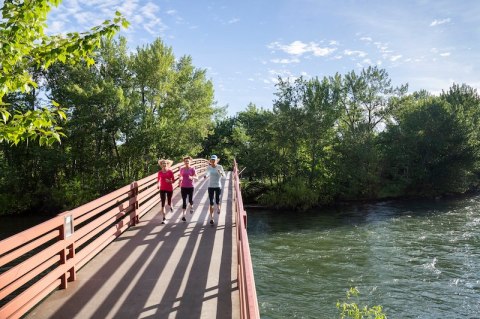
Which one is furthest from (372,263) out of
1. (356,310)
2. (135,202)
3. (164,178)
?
(135,202)

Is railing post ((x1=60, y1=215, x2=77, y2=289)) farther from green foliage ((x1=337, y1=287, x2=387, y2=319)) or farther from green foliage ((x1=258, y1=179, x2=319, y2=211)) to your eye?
green foliage ((x1=258, y1=179, x2=319, y2=211))

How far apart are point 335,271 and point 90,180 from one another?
102 feet

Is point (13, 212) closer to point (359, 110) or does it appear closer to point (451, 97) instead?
point (359, 110)

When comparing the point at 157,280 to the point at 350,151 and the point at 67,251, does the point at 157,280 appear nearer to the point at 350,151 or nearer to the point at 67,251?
the point at 67,251

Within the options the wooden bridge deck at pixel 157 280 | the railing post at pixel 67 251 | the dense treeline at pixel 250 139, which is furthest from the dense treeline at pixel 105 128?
the railing post at pixel 67 251

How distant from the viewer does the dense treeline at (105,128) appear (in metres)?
38.5

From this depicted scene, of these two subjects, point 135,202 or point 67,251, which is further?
point 135,202

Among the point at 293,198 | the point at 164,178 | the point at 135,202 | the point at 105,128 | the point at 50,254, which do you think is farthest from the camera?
the point at 293,198

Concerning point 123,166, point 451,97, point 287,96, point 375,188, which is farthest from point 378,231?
point 451,97

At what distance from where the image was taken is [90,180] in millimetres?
42469

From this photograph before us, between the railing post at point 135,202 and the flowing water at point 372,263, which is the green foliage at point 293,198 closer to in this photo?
the flowing water at point 372,263

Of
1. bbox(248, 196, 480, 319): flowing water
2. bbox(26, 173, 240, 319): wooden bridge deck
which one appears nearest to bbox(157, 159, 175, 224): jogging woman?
bbox(26, 173, 240, 319): wooden bridge deck

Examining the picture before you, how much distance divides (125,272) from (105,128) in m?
34.2

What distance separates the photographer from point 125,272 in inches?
281
